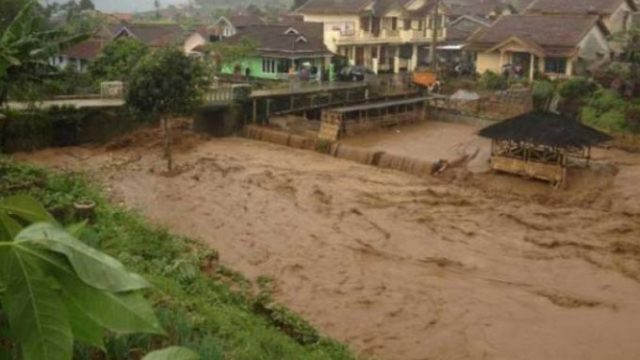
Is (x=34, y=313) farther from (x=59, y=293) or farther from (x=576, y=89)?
(x=576, y=89)

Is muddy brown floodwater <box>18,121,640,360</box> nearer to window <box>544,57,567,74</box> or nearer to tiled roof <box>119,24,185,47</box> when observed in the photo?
window <box>544,57,567,74</box>

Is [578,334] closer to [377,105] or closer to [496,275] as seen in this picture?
[496,275]

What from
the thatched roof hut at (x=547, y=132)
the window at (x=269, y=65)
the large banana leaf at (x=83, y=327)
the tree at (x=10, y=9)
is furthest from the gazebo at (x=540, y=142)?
the large banana leaf at (x=83, y=327)

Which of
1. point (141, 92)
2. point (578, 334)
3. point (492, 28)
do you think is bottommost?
point (578, 334)

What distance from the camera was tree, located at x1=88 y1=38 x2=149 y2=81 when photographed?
90.4 feet

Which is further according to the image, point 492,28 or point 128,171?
point 492,28

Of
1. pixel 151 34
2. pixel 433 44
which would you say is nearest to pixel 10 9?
pixel 151 34

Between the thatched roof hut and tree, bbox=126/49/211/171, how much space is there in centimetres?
948

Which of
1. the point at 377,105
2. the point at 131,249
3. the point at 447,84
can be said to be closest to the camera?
the point at 131,249

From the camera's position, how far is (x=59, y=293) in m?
0.99

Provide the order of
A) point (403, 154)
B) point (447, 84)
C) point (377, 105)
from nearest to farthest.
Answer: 1. point (403, 154)
2. point (377, 105)
3. point (447, 84)

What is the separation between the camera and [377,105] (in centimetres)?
2870

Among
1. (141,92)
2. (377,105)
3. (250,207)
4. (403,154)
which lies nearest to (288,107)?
(377,105)

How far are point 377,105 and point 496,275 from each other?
15.2 metres
